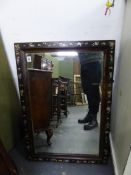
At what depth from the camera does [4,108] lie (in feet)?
5.82

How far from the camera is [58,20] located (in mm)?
1572

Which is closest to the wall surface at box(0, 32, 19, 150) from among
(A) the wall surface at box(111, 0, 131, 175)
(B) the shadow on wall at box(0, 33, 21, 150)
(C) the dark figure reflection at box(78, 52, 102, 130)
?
(B) the shadow on wall at box(0, 33, 21, 150)

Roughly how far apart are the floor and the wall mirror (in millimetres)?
49

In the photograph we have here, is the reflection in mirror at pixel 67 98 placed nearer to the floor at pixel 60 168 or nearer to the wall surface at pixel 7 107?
the floor at pixel 60 168

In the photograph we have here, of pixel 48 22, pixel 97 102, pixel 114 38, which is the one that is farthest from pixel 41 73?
pixel 114 38

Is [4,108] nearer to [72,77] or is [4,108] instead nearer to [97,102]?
[72,77]

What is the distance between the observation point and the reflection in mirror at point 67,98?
1.53m

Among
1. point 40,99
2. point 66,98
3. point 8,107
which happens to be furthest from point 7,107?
point 66,98

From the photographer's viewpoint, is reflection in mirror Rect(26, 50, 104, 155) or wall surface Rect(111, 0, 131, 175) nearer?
wall surface Rect(111, 0, 131, 175)

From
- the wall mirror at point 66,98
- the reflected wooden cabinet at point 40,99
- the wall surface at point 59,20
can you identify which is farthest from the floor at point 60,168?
the wall surface at point 59,20

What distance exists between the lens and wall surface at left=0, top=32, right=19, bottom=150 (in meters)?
1.73

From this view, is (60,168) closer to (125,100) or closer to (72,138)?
(72,138)

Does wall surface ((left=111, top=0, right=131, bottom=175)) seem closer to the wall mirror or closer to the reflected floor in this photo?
the wall mirror

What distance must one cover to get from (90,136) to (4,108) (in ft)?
2.73
